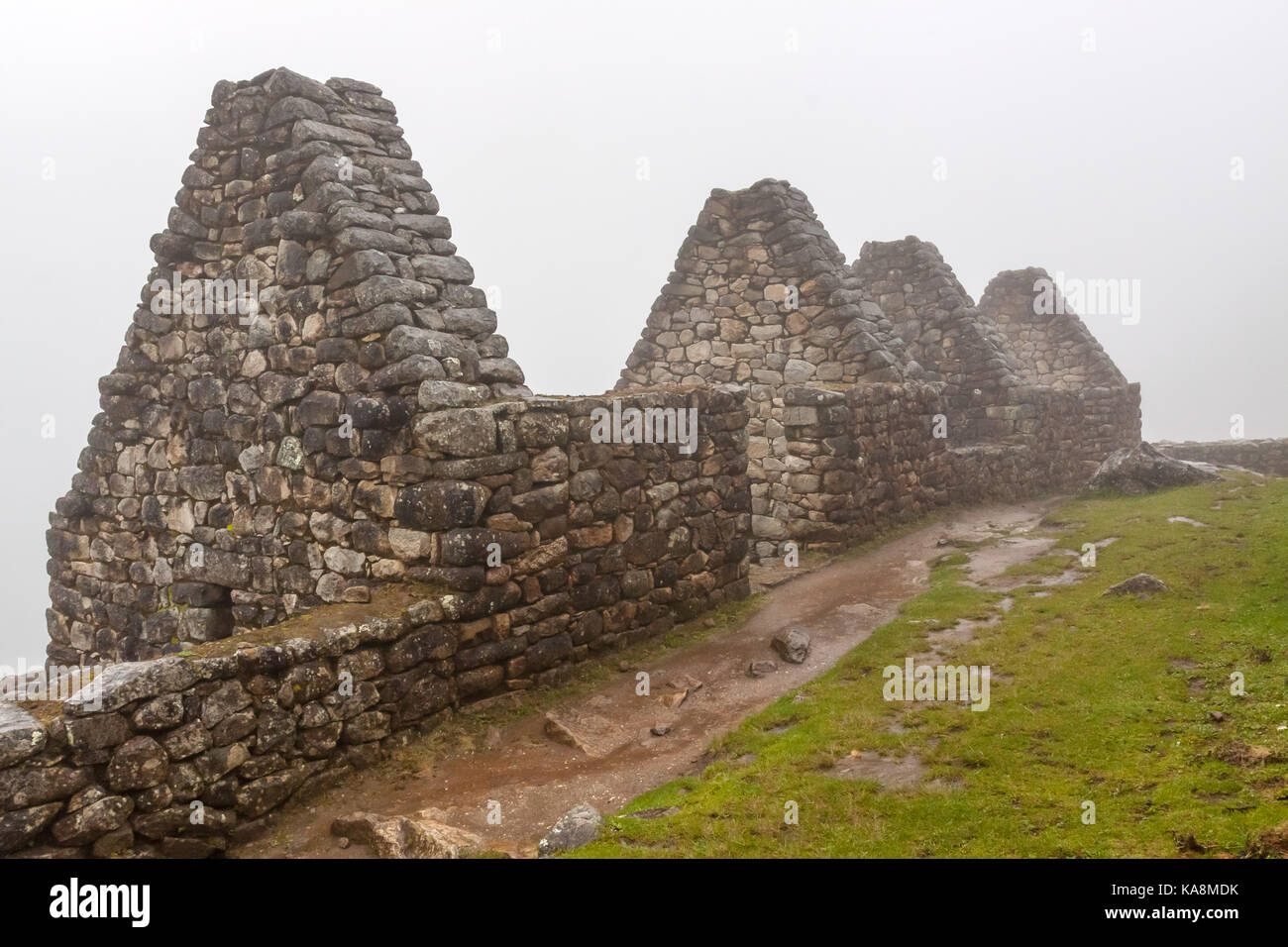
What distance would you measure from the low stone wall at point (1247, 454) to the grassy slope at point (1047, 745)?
17.6 metres

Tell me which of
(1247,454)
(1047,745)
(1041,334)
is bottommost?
(1047,745)

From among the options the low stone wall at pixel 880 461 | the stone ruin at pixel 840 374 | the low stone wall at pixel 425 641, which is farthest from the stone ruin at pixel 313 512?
the stone ruin at pixel 840 374

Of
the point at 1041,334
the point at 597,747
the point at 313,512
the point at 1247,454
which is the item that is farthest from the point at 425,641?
the point at 1247,454

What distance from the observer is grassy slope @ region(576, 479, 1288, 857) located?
18.2 feet

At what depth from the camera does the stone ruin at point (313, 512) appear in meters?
6.69

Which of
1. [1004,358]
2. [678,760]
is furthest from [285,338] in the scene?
[1004,358]

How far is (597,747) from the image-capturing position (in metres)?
8.27

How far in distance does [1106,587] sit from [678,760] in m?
6.00

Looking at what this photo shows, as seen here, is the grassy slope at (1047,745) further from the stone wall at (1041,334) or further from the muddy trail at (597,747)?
the stone wall at (1041,334)

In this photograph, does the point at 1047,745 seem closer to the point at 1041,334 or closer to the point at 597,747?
the point at 597,747

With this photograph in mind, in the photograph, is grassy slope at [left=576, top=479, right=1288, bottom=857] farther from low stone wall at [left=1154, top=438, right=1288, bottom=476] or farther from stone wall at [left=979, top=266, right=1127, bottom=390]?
stone wall at [left=979, top=266, right=1127, bottom=390]

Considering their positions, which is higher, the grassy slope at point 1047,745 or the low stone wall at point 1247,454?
the low stone wall at point 1247,454

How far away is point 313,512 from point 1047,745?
6.97 meters

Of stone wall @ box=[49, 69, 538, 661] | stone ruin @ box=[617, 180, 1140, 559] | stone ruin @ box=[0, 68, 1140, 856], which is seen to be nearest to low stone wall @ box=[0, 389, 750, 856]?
stone ruin @ box=[0, 68, 1140, 856]
